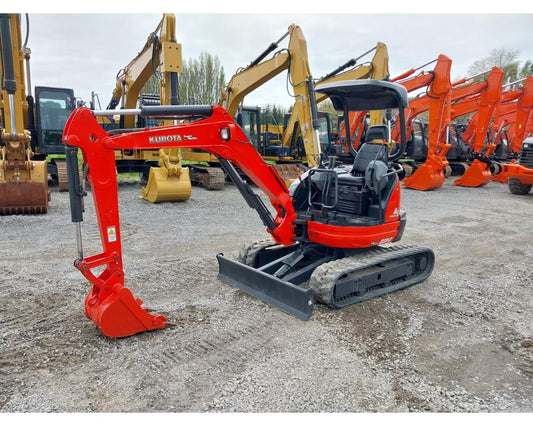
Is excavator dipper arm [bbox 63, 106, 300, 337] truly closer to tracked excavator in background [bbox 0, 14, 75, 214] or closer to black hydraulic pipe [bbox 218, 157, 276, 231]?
black hydraulic pipe [bbox 218, 157, 276, 231]

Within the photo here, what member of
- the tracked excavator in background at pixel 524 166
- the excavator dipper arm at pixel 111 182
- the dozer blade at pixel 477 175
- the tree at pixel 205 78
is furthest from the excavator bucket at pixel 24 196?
the tree at pixel 205 78

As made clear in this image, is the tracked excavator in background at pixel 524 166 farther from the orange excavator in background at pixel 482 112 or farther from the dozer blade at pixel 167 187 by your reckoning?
the dozer blade at pixel 167 187

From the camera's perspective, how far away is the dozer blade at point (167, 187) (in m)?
9.76

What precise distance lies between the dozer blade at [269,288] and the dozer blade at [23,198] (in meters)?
5.09

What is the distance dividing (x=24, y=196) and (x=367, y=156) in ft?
21.6

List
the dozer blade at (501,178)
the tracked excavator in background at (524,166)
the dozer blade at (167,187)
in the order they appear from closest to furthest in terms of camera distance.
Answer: the dozer blade at (167,187)
the tracked excavator in background at (524,166)
the dozer blade at (501,178)

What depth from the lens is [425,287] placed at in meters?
4.96

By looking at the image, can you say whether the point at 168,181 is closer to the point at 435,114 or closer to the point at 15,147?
the point at 15,147

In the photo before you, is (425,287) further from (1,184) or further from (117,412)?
(1,184)

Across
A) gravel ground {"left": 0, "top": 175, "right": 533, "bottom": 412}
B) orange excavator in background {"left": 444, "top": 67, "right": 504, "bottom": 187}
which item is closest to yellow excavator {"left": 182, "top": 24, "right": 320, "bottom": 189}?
gravel ground {"left": 0, "top": 175, "right": 533, "bottom": 412}

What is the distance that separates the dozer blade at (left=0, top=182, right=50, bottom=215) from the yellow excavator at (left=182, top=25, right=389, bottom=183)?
5425 millimetres

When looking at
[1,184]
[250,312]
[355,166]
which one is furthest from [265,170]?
[1,184]

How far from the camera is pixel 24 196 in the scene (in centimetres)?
812

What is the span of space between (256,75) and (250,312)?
8291 millimetres
